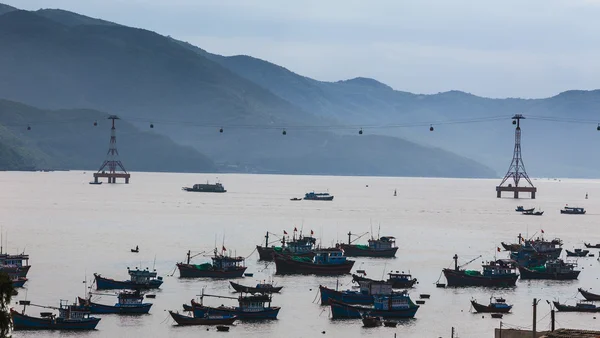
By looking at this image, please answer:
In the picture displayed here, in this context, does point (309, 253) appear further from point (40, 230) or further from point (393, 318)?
point (40, 230)

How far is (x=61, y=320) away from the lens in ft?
287

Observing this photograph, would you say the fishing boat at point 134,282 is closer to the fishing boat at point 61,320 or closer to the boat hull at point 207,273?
the boat hull at point 207,273

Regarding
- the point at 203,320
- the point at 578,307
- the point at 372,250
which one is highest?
the point at 372,250

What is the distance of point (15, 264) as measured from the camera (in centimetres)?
11512

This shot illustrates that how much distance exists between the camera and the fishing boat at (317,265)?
128375 mm

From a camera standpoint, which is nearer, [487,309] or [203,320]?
[203,320]

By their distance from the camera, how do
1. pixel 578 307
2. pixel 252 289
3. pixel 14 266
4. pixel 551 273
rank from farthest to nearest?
1. pixel 551 273
2. pixel 14 266
3. pixel 252 289
4. pixel 578 307

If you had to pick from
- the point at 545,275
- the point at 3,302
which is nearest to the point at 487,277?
the point at 545,275

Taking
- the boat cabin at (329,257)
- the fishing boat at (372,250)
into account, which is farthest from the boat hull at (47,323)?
the fishing boat at (372,250)

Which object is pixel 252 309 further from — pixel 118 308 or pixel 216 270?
pixel 216 270

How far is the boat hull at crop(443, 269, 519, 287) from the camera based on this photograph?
121312 mm

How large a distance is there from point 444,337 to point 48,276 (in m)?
49.7

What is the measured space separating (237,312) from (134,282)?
19494mm

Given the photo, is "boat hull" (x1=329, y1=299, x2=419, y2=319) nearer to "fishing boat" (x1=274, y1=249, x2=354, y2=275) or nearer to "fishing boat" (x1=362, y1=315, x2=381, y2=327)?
"fishing boat" (x1=362, y1=315, x2=381, y2=327)
